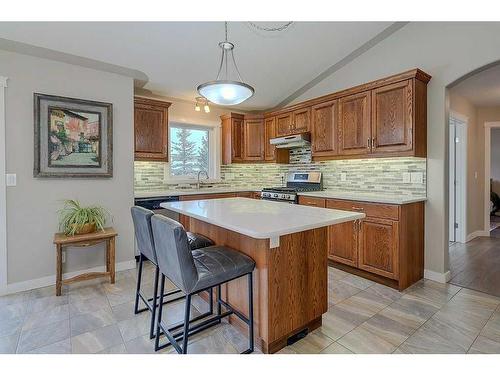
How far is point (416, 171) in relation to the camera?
3168 millimetres

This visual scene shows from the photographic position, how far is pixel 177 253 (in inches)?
59.9

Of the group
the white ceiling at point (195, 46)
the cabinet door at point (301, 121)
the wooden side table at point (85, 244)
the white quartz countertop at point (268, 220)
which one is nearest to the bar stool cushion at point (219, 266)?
the white quartz countertop at point (268, 220)

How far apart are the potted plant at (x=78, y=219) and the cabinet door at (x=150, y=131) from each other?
1.02m

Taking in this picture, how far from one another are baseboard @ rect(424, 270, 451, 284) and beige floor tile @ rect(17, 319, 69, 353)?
350 cm

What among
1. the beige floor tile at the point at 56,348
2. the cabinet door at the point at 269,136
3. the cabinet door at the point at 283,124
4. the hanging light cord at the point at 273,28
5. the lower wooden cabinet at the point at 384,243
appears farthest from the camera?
the cabinet door at the point at 269,136

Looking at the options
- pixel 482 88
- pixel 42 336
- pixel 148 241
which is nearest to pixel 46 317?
pixel 42 336

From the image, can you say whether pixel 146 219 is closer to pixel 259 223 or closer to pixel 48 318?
pixel 259 223

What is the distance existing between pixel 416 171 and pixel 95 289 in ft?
12.3

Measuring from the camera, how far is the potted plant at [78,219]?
9.43 ft

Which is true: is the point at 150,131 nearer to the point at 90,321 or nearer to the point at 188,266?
Result: the point at 90,321

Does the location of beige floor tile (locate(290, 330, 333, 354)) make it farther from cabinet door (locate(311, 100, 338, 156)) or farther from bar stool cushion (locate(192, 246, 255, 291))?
cabinet door (locate(311, 100, 338, 156))

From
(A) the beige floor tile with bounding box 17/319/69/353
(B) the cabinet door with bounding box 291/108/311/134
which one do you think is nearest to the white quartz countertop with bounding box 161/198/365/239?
(A) the beige floor tile with bounding box 17/319/69/353

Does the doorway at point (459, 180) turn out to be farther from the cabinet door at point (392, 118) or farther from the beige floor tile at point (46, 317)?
the beige floor tile at point (46, 317)
